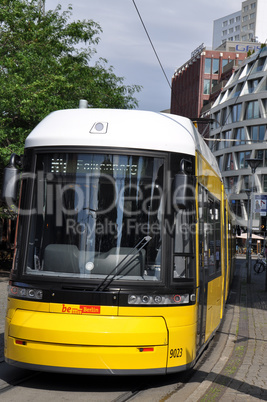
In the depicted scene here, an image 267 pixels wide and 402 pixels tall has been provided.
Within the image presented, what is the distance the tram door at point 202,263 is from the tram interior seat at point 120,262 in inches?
40.2

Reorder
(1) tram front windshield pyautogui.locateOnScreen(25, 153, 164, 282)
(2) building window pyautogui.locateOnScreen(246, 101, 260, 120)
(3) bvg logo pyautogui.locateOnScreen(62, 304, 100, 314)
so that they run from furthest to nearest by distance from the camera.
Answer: (2) building window pyautogui.locateOnScreen(246, 101, 260, 120) → (1) tram front windshield pyautogui.locateOnScreen(25, 153, 164, 282) → (3) bvg logo pyautogui.locateOnScreen(62, 304, 100, 314)

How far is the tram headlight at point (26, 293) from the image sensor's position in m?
6.36

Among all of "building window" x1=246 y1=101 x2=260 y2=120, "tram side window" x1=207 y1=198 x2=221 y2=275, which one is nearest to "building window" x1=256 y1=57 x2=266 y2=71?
"building window" x1=246 y1=101 x2=260 y2=120

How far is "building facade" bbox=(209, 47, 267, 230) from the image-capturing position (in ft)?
269

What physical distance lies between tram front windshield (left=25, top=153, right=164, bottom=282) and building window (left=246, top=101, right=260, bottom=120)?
3098 inches

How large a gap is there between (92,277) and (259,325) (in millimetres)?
6946

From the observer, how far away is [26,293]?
643cm

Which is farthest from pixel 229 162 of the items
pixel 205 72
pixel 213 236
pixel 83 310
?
pixel 83 310

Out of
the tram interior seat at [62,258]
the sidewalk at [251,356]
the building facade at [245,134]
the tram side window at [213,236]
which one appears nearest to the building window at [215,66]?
the building facade at [245,134]

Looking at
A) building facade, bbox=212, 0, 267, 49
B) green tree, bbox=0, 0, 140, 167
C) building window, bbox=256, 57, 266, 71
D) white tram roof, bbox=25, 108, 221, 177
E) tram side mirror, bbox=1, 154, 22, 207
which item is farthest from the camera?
building facade, bbox=212, 0, 267, 49

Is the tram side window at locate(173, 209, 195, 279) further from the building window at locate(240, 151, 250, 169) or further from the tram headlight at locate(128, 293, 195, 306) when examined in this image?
the building window at locate(240, 151, 250, 169)

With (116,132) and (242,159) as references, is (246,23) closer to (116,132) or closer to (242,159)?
(242,159)

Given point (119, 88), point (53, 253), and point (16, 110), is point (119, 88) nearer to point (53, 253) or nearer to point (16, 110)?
point (16, 110)

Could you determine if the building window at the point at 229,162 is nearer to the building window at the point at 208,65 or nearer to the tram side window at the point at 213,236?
the building window at the point at 208,65
